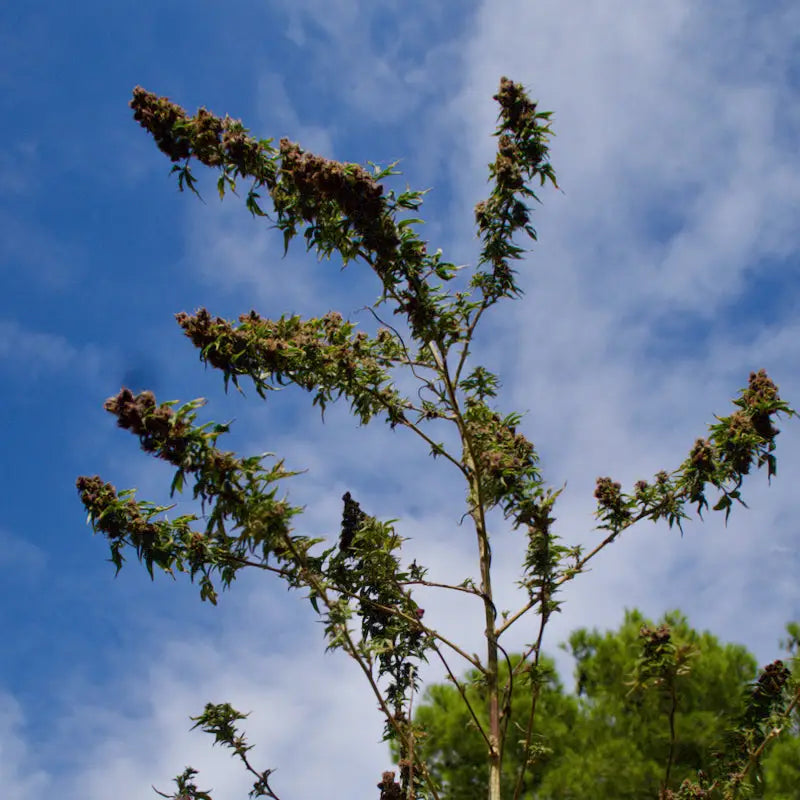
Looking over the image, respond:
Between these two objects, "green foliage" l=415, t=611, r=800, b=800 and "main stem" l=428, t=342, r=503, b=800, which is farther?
"green foliage" l=415, t=611, r=800, b=800

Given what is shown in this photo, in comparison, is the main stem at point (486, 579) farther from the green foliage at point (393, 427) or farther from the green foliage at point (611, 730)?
the green foliage at point (611, 730)

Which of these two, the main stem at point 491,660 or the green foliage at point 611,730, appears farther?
the green foliage at point 611,730

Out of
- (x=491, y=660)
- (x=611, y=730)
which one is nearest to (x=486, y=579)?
(x=491, y=660)

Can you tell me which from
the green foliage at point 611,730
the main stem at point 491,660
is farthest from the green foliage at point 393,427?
the green foliage at point 611,730

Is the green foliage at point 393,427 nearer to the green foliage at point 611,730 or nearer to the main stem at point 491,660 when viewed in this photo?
the main stem at point 491,660

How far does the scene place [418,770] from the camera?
11.6ft

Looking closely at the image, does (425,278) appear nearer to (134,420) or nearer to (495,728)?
(134,420)

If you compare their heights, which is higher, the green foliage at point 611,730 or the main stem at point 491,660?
the green foliage at point 611,730

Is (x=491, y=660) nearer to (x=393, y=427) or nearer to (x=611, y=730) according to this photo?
(x=393, y=427)

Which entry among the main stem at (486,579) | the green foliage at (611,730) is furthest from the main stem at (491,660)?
the green foliage at (611,730)

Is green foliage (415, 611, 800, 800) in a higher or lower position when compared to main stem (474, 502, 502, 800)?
higher

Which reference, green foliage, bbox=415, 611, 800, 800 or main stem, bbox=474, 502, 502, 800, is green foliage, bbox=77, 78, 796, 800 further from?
green foliage, bbox=415, 611, 800, 800

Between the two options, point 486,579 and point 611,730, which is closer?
point 486,579

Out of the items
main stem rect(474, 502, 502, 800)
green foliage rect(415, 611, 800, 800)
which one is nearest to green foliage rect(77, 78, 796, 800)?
main stem rect(474, 502, 502, 800)
